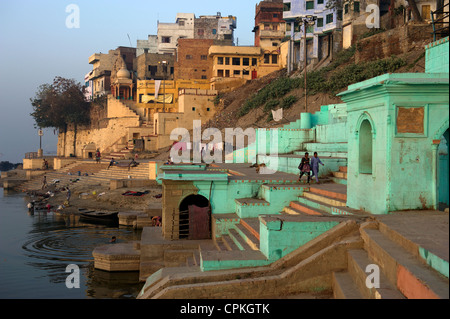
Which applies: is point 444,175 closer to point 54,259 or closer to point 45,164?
point 54,259

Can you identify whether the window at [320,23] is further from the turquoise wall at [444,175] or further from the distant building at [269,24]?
the turquoise wall at [444,175]

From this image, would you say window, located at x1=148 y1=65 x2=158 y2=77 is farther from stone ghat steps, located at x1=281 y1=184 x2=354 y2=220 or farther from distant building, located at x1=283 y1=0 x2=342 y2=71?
stone ghat steps, located at x1=281 y1=184 x2=354 y2=220

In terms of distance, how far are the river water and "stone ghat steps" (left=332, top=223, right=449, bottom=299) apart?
6587 millimetres

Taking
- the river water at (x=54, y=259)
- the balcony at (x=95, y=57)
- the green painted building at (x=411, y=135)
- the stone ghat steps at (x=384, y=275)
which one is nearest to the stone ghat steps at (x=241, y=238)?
the stone ghat steps at (x=384, y=275)

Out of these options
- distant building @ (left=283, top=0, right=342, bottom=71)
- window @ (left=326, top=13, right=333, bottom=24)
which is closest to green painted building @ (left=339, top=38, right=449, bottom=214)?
distant building @ (left=283, top=0, right=342, bottom=71)

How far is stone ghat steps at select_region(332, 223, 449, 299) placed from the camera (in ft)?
17.0

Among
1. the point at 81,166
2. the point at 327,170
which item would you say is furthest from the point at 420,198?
the point at 81,166

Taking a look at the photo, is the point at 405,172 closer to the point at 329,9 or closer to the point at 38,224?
the point at 38,224

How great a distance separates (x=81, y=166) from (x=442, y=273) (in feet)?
126

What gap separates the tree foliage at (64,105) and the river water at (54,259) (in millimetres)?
33776

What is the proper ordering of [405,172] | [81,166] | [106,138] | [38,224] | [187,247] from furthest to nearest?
[106,138]
[81,166]
[38,224]
[187,247]
[405,172]

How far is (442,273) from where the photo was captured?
529 cm

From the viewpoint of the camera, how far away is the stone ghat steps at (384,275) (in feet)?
17.0
